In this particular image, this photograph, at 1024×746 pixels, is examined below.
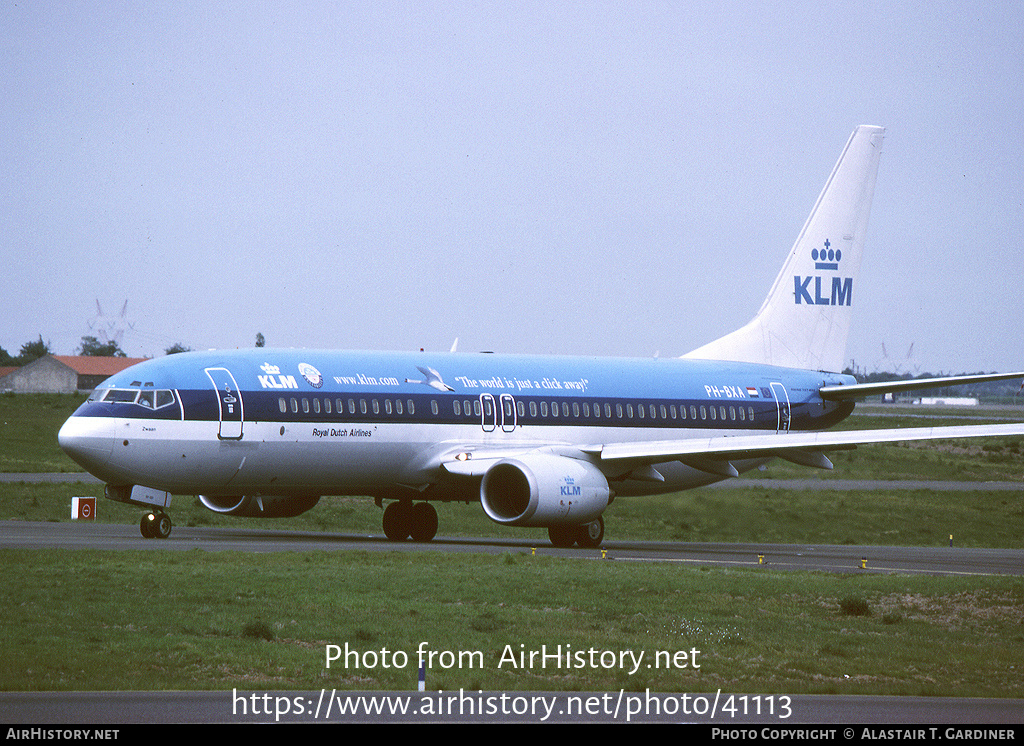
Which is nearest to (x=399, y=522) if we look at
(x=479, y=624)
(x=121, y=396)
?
(x=121, y=396)

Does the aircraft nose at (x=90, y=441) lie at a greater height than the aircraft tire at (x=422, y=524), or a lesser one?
greater

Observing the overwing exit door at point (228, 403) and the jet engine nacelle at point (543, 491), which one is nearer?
the overwing exit door at point (228, 403)

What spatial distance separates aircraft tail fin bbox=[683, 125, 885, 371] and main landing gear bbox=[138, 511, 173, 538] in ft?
62.1

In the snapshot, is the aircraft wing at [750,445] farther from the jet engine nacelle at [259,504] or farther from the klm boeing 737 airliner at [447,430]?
the jet engine nacelle at [259,504]

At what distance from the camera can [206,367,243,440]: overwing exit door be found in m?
35.1

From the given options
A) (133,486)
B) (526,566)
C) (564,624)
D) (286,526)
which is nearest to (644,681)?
(564,624)

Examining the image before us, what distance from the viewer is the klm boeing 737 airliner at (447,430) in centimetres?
3481

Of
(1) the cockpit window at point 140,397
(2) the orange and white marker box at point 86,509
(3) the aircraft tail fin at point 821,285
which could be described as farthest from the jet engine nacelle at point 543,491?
(2) the orange and white marker box at point 86,509

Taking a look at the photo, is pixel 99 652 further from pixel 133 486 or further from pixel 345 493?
pixel 345 493

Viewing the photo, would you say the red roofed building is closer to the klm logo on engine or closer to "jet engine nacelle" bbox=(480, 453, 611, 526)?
the klm logo on engine

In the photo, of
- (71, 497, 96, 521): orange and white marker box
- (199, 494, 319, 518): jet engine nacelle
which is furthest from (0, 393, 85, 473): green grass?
(199, 494, 319, 518): jet engine nacelle

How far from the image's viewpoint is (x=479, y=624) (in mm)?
23125

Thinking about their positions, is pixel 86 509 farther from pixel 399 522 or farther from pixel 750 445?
pixel 750 445

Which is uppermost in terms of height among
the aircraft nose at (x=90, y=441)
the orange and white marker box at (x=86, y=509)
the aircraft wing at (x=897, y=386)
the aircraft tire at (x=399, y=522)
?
the aircraft wing at (x=897, y=386)
